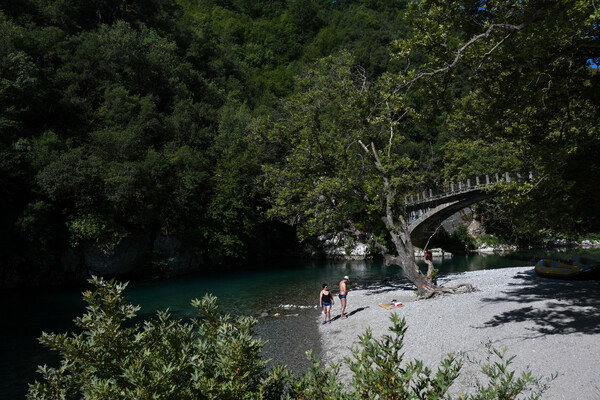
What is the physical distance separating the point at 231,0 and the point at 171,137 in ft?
270

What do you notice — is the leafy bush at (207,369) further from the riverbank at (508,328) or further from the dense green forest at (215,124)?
the dense green forest at (215,124)

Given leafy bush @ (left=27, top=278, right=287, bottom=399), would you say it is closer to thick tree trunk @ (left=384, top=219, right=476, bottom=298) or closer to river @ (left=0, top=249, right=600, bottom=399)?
river @ (left=0, top=249, right=600, bottom=399)

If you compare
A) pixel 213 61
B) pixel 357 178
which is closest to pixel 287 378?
pixel 357 178

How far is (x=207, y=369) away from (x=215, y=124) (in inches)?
1613

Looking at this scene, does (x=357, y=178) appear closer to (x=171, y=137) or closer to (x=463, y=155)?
(x=171, y=137)

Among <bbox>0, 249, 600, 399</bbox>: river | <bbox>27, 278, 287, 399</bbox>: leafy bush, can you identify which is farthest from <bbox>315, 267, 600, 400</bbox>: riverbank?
<bbox>0, 249, 600, 399</bbox>: river

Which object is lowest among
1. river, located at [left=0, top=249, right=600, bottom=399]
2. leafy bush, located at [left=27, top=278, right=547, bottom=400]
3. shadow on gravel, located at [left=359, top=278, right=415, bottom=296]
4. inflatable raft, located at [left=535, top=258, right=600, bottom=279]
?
river, located at [left=0, top=249, right=600, bottom=399]

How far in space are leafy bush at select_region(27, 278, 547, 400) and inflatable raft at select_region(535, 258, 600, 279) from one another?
1611 cm

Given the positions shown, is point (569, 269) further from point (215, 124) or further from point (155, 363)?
point (215, 124)

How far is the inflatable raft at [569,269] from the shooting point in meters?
15.7

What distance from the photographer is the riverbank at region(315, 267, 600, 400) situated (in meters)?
6.98

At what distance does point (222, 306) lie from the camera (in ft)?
60.4

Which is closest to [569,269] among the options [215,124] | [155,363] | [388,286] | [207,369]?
[388,286]

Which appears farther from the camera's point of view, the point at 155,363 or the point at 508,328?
the point at 508,328
